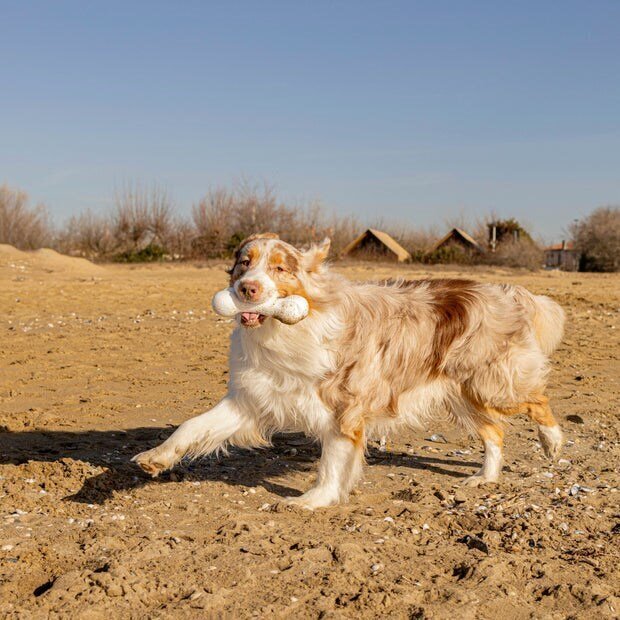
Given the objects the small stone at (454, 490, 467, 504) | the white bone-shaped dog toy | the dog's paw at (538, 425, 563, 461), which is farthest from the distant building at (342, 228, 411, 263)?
the white bone-shaped dog toy

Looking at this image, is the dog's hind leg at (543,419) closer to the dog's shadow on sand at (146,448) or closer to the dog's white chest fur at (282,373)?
the dog's shadow on sand at (146,448)

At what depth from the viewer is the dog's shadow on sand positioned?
263 inches

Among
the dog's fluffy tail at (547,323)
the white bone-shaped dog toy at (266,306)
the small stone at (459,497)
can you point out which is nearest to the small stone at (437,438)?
the dog's fluffy tail at (547,323)

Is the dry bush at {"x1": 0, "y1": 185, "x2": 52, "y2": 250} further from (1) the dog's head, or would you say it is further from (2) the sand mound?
(1) the dog's head

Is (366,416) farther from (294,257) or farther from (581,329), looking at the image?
(581,329)

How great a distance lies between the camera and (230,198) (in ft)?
165

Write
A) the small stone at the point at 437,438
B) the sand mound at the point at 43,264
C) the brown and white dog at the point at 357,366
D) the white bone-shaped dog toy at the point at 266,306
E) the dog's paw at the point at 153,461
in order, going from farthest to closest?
the sand mound at the point at 43,264, the small stone at the point at 437,438, the brown and white dog at the point at 357,366, the dog's paw at the point at 153,461, the white bone-shaped dog toy at the point at 266,306

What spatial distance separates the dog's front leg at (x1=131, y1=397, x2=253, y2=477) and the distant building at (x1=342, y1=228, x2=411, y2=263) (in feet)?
149

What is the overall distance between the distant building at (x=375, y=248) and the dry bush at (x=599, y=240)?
10.4 meters

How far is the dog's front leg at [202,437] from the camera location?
585cm

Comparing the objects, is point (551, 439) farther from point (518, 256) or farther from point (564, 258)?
point (564, 258)

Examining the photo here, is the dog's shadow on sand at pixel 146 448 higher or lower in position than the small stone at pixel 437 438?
lower

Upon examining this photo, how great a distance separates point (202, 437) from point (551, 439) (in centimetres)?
317

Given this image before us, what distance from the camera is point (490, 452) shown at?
7066 millimetres
